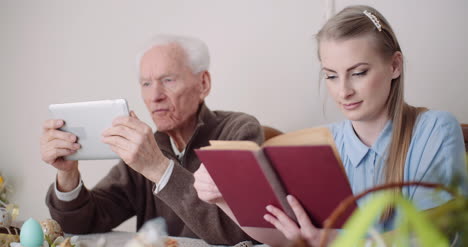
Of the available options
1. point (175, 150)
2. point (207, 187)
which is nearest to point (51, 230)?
point (207, 187)

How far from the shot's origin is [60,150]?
1836 mm

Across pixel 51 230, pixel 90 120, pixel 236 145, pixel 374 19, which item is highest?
pixel 374 19

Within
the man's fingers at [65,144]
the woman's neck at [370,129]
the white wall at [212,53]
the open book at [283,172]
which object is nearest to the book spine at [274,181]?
the open book at [283,172]

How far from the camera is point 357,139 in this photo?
159 cm

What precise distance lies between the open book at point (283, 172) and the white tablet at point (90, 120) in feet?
1.88

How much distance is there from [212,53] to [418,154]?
1.60 meters

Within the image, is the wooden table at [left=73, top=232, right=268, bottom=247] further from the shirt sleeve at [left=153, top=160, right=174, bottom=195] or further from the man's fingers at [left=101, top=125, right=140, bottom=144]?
the man's fingers at [left=101, top=125, right=140, bottom=144]

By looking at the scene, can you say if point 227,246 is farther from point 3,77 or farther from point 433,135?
point 3,77

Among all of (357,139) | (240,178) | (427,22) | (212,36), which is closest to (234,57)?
(212,36)

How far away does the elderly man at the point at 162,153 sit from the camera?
171 centimetres

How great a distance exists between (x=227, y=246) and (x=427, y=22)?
1301 millimetres

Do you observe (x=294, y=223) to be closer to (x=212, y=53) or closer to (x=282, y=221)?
(x=282, y=221)

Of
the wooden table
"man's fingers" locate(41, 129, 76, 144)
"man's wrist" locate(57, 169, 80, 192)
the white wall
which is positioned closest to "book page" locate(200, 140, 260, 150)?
the wooden table

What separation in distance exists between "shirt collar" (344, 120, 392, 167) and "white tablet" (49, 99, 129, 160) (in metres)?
0.66
